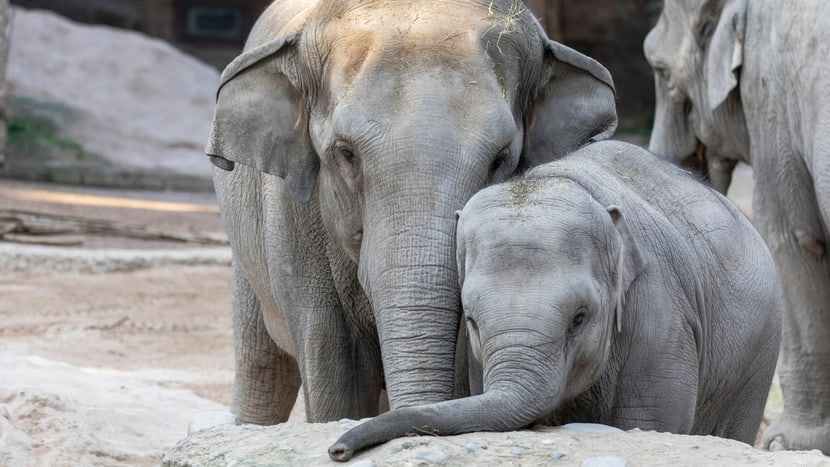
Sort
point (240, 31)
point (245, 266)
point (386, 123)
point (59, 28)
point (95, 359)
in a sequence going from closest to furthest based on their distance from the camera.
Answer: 1. point (386, 123)
2. point (245, 266)
3. point (95, 359)
4. point (59, 28)
5. point (240, 31)

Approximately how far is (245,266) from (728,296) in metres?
1.62

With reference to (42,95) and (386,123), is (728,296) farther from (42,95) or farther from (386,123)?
(42,95)

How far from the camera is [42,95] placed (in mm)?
17281

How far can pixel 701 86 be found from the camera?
8.49 metres

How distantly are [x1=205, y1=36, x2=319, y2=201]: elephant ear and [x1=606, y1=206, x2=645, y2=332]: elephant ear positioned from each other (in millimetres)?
940

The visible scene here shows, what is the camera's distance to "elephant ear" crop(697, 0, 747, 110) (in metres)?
7.54

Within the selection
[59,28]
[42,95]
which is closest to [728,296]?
[42,95]

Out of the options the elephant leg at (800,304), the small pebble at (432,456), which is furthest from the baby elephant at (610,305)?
the elephant leg at (800,304)

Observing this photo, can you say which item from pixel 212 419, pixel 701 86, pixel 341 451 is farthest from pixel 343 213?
pixel 701 86

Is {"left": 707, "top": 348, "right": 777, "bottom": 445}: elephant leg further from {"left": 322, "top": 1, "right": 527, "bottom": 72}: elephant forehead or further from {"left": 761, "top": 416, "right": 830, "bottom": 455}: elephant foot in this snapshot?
{"left": 761, "top": 416, "right": 830, "bottom": 455}: elephant foot

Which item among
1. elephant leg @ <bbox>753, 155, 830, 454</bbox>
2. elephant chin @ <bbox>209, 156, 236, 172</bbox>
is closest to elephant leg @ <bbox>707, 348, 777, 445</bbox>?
elephant chin @ <bbox>209, 156, 236, 172</bbox>

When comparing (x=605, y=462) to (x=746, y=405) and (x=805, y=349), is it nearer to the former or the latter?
(x=746, y=405)

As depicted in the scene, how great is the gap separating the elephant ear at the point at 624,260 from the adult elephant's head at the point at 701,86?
10.5ft

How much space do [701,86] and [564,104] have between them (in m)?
3.60
